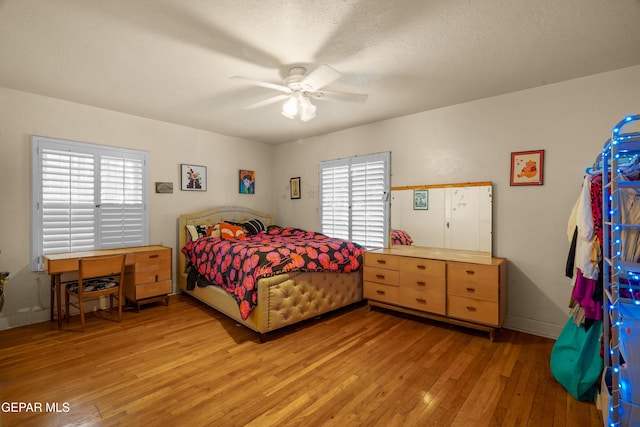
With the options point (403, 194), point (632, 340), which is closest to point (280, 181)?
point (403, 194)

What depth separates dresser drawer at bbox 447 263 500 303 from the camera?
282cm

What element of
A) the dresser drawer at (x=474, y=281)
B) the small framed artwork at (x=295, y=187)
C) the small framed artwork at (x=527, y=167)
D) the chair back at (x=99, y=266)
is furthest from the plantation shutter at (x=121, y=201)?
the small framed artwork at (x=527, y=167)

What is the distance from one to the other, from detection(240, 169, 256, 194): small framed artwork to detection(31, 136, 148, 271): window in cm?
150

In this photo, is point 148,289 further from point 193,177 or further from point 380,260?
point 380,260

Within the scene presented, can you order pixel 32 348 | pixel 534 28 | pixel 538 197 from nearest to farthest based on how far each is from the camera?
pixel 534 28 < pixel 32 348 < pixel 538 197

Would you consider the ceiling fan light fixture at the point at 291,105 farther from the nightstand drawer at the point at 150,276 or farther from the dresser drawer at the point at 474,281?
the nightstand drawer at the point at 150,276

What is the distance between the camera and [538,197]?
3.02 m

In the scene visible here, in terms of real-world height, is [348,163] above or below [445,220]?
above

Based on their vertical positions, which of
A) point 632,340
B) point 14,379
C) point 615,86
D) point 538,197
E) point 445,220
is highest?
point 615,86

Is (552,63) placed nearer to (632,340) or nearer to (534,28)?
(534,28)

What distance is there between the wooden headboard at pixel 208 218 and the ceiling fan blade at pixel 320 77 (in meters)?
2.90

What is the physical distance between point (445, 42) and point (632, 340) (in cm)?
206

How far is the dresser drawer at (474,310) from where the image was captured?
111 inches

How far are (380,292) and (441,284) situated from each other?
0.74 meters
